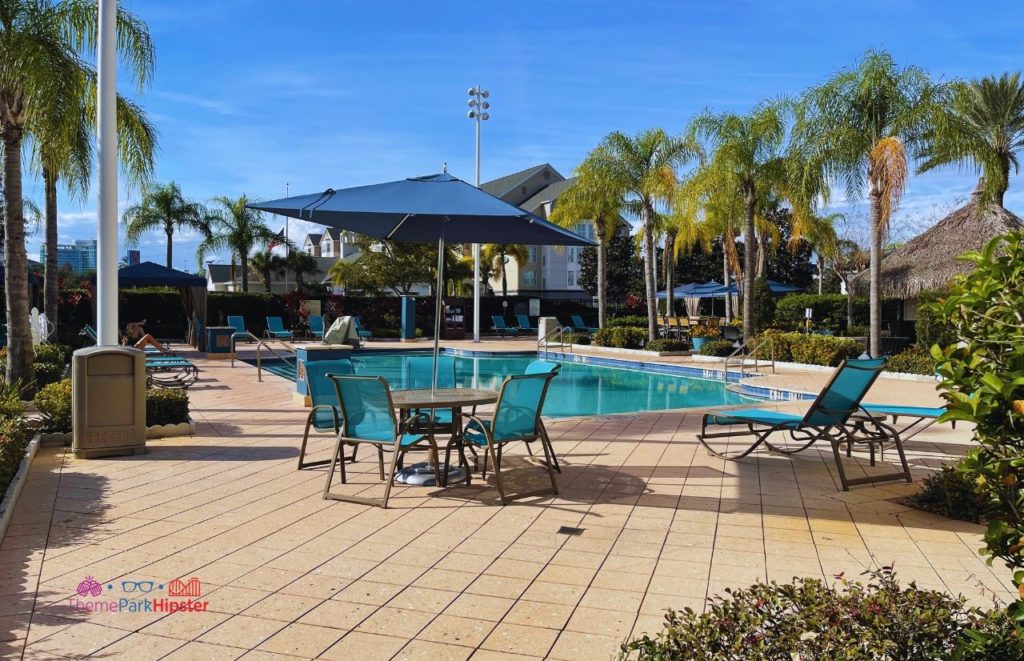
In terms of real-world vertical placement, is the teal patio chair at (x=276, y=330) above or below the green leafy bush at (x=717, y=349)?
above

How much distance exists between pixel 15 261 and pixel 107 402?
3.10 m

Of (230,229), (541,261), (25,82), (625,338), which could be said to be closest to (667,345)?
(625,338)

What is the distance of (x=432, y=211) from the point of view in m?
5.09

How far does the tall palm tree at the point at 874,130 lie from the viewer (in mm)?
14500

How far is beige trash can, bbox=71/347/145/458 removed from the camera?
5922 millimetres

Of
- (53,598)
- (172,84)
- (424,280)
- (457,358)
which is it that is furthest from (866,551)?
(424,280)

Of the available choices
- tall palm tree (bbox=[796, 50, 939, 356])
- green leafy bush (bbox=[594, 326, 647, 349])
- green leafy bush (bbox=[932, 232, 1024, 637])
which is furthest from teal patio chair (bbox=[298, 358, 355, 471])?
green leafy bush (bbox=[594, 326, 647, 349])

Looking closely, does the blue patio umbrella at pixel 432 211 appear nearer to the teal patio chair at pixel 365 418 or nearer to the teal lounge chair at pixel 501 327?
the teal patio chair at pixel 365 418

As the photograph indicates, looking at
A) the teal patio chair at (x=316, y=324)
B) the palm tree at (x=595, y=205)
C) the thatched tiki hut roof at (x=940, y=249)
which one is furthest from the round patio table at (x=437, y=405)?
the teal patio chair at (x=316, y=324)

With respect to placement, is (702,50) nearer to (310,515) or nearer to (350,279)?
(310,515)

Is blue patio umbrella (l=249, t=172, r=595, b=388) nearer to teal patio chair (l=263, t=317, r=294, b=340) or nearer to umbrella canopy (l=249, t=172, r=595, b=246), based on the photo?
umbrella canopy (l=249, t=172, r=595, b=246)

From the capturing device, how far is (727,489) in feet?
16.8

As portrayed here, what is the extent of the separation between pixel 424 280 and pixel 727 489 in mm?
30714

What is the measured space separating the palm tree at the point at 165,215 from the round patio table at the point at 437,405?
34204 mm
